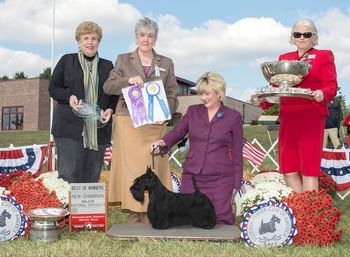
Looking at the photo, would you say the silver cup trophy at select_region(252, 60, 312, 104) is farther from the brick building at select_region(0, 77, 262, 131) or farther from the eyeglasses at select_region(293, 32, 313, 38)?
the brick building at select_region(0, 77, 262, 131)

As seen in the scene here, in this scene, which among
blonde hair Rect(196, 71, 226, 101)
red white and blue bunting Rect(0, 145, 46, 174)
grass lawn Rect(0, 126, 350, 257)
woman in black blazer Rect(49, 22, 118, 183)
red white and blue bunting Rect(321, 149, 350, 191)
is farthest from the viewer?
red white and blue bunting Rect(0, 145, 46, 174)

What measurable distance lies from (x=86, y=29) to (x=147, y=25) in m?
0.66

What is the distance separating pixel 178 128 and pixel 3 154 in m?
5.02

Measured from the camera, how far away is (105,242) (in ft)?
13.8

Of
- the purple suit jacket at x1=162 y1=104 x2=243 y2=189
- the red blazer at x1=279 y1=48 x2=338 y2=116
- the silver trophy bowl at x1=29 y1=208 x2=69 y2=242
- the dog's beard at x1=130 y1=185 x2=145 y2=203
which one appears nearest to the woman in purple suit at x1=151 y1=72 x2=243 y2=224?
the purple suit jacket at x1=162 y1=104 x2=243 y2=189

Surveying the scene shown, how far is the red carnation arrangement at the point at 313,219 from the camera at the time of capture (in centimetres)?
427

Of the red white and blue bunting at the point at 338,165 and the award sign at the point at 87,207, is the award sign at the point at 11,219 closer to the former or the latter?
the award sign at the point at 87,207

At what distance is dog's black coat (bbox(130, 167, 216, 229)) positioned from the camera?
4293 mm

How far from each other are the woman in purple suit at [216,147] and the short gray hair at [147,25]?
642mm

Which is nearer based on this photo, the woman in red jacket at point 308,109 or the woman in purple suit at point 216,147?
the woman in red jacket at point 308,109

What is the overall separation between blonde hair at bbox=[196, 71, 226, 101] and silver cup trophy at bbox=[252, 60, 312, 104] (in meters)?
0.32

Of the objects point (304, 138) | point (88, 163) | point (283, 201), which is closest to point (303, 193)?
point (283, 201)

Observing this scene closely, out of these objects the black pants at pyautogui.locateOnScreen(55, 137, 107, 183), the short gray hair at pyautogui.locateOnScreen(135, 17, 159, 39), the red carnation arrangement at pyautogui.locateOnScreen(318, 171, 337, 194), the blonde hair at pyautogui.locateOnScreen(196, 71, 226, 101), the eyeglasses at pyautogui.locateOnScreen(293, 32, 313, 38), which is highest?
the short gray hair at pyautogui.locateOnScreen(135, 17, 159, 39)

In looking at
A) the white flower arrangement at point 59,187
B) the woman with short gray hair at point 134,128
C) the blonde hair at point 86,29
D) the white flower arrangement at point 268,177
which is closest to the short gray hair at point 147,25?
the woman with short gray hair at point 134,128
